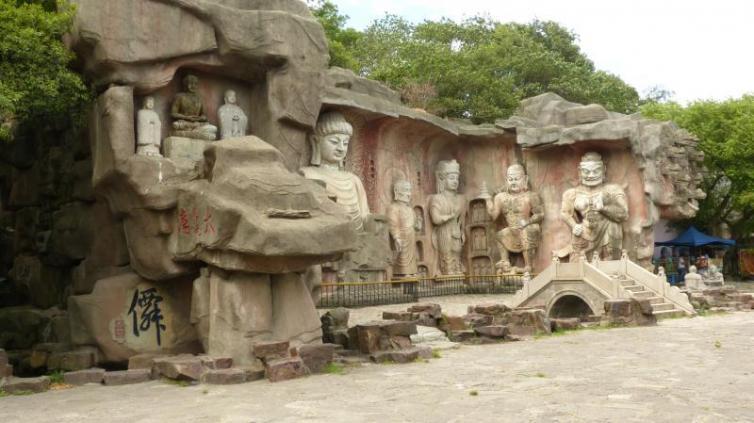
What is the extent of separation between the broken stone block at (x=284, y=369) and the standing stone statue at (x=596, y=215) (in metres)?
13.4

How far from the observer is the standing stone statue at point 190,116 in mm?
13586

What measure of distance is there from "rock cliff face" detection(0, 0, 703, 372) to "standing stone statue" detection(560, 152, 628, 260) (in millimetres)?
5631

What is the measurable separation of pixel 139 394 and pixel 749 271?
2662cm

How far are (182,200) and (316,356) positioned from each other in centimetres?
307

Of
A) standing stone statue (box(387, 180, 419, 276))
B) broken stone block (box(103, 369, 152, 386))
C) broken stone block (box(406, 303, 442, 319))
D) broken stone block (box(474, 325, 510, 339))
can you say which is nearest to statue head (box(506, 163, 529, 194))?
standing stone statue (box(387, 180, 419, 276))

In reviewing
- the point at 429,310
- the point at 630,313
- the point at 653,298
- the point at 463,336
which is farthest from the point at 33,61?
the point at 653,298

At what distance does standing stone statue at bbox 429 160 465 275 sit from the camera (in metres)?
22.5

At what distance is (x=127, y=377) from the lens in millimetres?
9656

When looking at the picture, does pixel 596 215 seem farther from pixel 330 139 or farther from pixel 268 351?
pixel 268 351

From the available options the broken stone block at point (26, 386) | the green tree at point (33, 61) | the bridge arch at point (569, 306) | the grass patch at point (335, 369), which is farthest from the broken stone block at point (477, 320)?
the green tree at point (33, 61)

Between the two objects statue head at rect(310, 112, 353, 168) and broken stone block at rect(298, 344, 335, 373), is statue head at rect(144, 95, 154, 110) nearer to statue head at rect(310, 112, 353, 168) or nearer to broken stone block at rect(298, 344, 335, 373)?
broken stone block at rect(298, 344, 335, 373)

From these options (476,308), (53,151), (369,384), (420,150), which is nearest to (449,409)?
(369,384)

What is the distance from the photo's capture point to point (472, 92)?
95.3 ft

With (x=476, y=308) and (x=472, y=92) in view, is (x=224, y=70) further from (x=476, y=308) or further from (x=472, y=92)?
(x=472, y=92)
